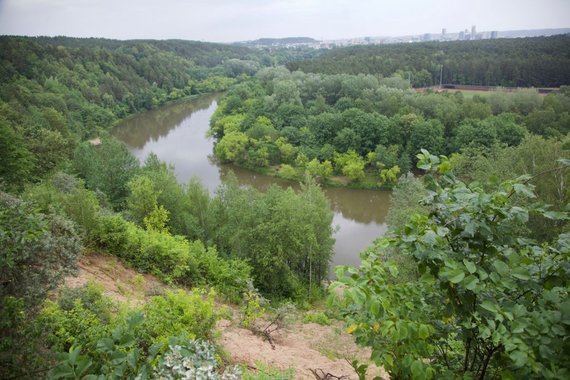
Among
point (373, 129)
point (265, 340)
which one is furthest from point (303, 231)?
A: point (373, 129)

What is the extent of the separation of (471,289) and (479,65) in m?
72.2

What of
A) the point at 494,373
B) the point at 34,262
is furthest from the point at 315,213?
the point at 494,373

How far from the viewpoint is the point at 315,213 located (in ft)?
56.5

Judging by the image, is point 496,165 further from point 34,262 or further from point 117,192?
point 117,192

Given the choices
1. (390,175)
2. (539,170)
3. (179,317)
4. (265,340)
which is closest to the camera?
(179,317)

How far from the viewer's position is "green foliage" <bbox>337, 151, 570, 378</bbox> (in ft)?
7.64

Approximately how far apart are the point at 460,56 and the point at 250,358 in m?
76.4

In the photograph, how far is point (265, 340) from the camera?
10.4 metres

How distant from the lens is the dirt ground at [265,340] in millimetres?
8617

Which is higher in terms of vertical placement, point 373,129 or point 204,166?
point 373,129

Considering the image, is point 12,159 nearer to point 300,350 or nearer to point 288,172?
point 300,350

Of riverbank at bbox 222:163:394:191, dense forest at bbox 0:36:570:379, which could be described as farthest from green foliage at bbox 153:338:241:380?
riverbank at bbox 222:163:394:191

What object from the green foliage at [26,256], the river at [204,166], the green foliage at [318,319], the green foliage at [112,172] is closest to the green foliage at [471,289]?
the green foliage at [26,256]

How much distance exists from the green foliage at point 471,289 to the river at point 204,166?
8.88m
